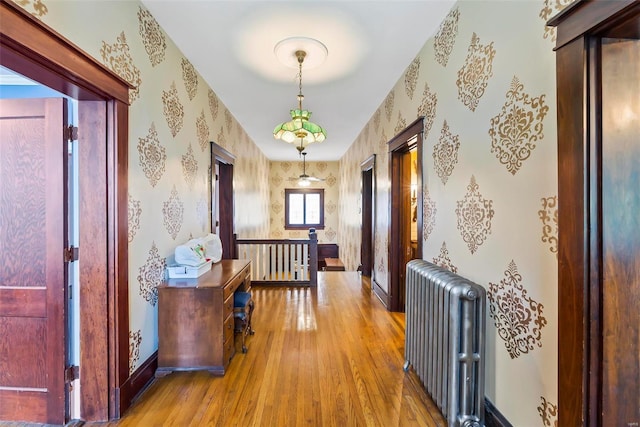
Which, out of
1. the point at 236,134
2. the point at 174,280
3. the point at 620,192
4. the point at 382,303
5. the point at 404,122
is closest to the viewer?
the point at 620,192

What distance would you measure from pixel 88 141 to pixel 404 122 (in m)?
2.68

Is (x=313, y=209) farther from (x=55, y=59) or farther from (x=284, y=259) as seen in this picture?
(x=55, y=59)

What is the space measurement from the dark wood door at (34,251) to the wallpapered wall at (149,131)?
0.36 meters

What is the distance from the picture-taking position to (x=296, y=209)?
8.54 metres

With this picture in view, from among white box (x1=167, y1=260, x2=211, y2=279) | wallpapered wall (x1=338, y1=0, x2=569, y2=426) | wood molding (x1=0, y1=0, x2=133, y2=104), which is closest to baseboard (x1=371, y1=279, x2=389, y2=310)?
wallpapered wall (x1=338, y1=0, x2=569, y2=426)

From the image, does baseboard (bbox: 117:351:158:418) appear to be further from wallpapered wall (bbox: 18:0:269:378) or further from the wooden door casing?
the wooden door casing

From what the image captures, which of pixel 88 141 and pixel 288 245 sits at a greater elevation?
pixel 88 141

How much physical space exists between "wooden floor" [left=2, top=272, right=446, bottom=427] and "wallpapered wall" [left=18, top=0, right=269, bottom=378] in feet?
1.43

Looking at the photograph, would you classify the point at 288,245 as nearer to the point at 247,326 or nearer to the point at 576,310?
the point at 247,326

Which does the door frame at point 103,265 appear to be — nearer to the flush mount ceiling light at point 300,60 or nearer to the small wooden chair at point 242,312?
the small wooden chair at point 242,312

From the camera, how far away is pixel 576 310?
3.51 ft

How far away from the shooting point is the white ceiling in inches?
77.2

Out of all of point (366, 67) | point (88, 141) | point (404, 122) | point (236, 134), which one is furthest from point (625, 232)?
point (236, 134)

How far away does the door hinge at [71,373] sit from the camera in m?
1.70
